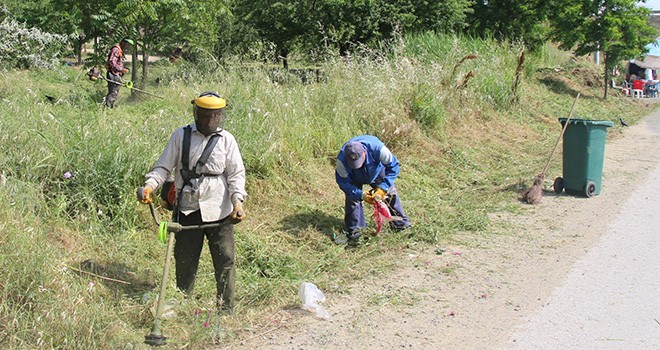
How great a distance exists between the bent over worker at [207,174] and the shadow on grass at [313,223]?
2009 millimetres

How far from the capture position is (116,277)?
514cm

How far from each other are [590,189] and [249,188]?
4726 millimetres

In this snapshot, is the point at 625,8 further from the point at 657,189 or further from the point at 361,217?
the point at 361,217

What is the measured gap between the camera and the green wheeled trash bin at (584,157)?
885 cm

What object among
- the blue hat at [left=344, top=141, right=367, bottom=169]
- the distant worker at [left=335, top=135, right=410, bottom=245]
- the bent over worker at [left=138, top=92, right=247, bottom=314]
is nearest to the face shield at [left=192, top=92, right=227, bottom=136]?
the bent over worker at [left=138, top=92, right=247, bottom=314]

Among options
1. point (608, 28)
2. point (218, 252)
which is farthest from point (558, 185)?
point (608, 28)

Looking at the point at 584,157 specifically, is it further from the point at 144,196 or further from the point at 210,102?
the point at 144,196

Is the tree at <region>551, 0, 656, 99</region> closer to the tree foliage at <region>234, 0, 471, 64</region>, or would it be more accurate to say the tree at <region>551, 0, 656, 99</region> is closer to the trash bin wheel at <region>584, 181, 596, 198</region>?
the tree foliage at <region>234, 0, 471, 64</region>

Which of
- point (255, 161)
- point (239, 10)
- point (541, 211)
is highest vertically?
point (239, 10)

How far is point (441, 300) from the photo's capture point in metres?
5.22

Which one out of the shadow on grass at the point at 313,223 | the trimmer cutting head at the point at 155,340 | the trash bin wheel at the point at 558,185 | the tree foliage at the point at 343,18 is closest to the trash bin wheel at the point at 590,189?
the trash bin wheel at the point at 558,185

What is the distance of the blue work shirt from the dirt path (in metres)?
0.81

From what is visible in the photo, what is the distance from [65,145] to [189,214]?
213 cm

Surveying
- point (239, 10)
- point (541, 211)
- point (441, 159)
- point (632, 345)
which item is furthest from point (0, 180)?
point (239, 10)
